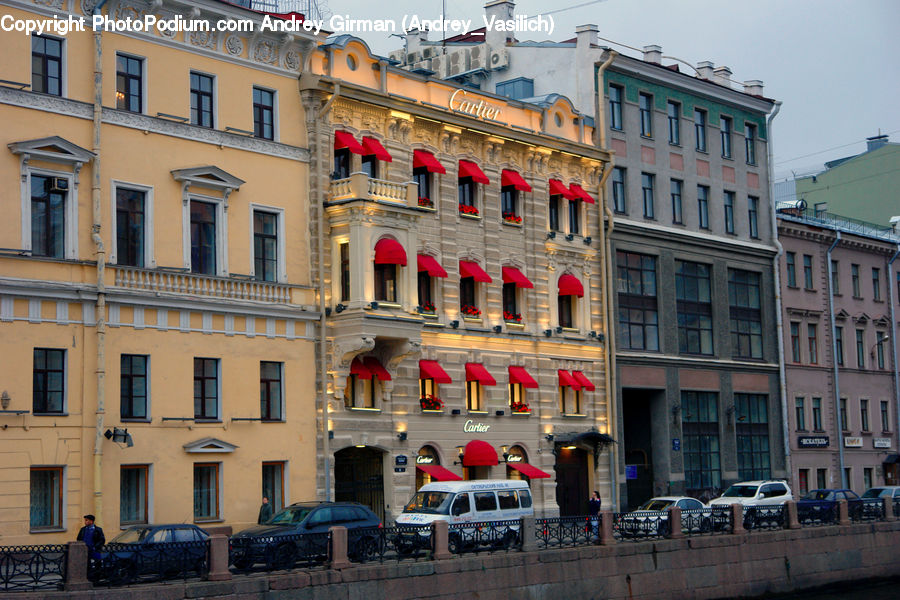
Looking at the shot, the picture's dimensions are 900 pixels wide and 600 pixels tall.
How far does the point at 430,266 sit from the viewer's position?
1704 inches

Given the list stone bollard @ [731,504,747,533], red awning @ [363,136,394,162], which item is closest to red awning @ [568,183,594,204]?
red awning @ [363,136,394,162]

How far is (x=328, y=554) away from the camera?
1158 inches

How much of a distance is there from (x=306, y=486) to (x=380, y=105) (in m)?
12.6

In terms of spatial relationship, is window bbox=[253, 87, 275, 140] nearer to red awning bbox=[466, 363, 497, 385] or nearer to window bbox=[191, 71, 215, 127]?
window bbox=[191, 71, 215, 127]

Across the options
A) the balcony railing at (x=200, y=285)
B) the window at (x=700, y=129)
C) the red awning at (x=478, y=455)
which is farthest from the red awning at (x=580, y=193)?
the balcony railing at (x=200, y=285)

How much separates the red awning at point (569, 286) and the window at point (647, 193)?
6.77m

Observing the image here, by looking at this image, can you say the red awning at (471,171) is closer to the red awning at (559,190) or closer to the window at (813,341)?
the red awning at (559,190)

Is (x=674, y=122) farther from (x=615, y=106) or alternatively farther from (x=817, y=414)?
(x=817, y=414)

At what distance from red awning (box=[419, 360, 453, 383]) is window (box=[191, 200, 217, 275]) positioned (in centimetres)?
854

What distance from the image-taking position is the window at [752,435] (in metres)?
58.2

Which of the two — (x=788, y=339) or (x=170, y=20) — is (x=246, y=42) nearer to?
(x=170, y=20)

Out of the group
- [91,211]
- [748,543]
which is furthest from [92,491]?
[748,543]

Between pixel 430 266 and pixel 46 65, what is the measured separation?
47.2 feet

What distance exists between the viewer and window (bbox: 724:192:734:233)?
59.9m
